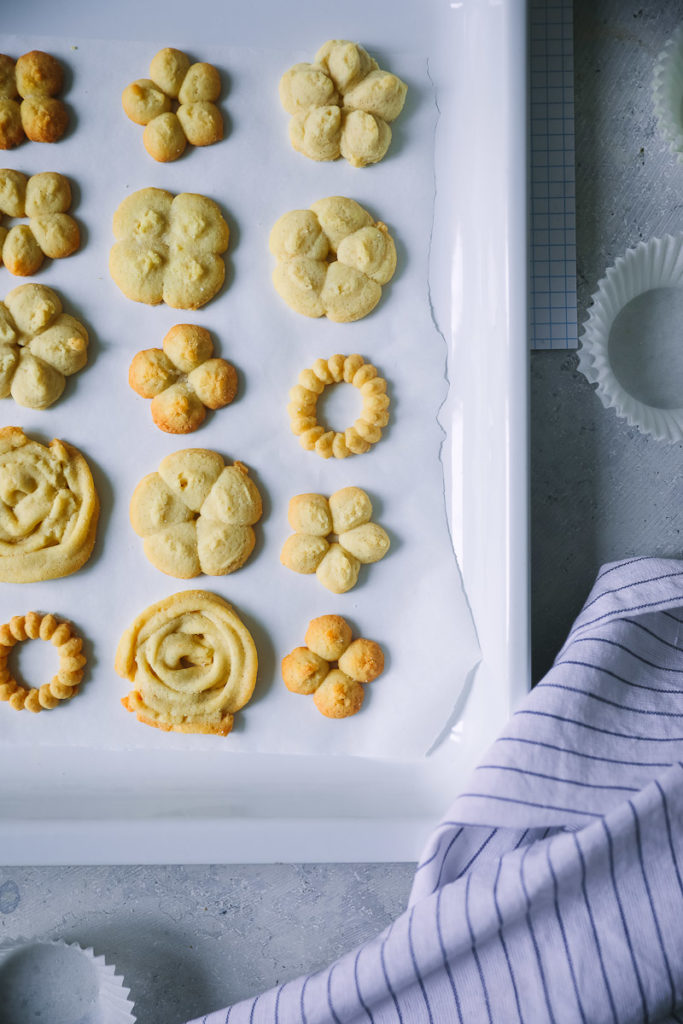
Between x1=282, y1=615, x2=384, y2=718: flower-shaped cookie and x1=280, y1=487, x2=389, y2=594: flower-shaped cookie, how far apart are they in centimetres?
4

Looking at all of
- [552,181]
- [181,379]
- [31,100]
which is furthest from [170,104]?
[552,181]

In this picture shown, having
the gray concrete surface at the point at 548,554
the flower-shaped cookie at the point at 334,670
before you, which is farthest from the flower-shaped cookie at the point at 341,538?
the gray concrete surface at the point at 548,554

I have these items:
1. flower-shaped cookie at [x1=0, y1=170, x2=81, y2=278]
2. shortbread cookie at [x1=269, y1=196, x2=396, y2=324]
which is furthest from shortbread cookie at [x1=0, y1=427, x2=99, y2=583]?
shortbread cookie at [x1=269, y1=196, x2=396, y2=324]

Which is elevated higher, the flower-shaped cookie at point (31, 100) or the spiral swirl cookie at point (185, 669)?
the flower-shaped cookie at point (31, 100)

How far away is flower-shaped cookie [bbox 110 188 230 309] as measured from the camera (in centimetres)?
71

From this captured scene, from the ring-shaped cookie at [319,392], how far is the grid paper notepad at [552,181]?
0.55ft

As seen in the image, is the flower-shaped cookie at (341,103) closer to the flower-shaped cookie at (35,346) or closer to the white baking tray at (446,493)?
the white baking tray at (446,493)

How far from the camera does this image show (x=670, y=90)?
2.38ft

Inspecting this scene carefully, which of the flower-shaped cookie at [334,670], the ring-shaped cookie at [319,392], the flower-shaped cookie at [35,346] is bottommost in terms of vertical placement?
the flower-shaped cookie at [334,670]

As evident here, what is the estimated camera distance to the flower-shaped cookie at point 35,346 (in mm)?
703

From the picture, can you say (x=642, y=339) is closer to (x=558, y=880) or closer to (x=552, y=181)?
(x=552, y=181)

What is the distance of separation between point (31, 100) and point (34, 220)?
110mm

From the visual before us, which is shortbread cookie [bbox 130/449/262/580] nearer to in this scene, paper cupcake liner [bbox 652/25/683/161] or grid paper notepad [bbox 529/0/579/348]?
grid paper notepad [bbox 529/0/579/348]

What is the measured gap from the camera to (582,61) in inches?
29.7
